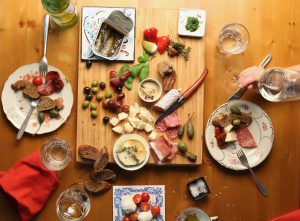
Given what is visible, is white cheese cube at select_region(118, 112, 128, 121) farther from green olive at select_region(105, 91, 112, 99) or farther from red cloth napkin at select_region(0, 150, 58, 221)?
red cloth napkin at select_region(0, 150, 58, 221)

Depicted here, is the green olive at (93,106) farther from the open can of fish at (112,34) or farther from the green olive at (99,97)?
the open can of fish at (112,34)

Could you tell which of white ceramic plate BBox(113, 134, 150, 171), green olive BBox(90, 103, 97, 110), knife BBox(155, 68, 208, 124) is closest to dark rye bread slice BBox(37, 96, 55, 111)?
green olive BBox(90, 103, 97, 110)

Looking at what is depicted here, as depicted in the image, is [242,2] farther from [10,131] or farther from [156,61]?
[10,131]

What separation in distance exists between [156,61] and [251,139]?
409mm

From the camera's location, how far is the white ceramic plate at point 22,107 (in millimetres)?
1525

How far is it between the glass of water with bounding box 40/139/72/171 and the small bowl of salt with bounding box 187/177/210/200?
0.41 meters

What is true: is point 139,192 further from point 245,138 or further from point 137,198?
point 245,138

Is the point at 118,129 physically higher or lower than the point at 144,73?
lower

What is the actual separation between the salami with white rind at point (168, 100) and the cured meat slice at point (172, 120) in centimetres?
3

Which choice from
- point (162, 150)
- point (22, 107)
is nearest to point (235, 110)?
point (162, 150)

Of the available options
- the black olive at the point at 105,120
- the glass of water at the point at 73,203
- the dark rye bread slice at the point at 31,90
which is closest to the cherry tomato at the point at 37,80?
the dark rye bread slice at the point at 31,90

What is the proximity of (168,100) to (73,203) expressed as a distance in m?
0.45

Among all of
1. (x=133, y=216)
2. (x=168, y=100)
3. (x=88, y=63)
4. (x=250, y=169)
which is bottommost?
(x=133, y=216)

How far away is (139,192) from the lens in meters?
1.54
